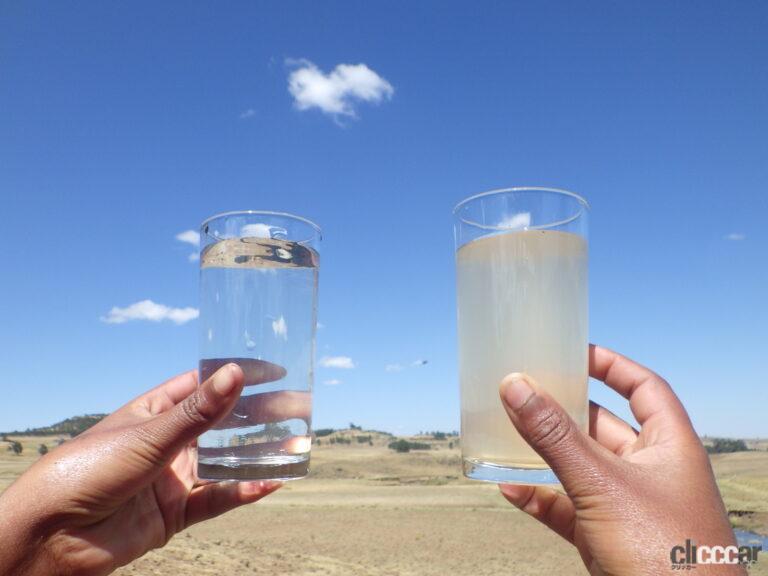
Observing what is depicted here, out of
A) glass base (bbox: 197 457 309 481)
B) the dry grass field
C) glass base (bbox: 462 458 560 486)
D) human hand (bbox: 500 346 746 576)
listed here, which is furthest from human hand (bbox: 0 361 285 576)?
the dry grass field

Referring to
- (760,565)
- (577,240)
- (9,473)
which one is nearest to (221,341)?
(577,240)

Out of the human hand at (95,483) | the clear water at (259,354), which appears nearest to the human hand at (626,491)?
the clear water at (259,354)

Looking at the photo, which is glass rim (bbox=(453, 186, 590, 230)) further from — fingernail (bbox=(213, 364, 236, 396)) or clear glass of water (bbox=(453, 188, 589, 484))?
fingernail (bbox=(213, 364, 236, 396))

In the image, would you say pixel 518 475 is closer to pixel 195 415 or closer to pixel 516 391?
pixel 516 391

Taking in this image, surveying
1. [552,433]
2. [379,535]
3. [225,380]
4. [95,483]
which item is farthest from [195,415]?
[379,535]

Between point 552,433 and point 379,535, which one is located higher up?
point 552,433

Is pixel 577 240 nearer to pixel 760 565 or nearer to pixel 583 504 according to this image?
pixel 583 504
